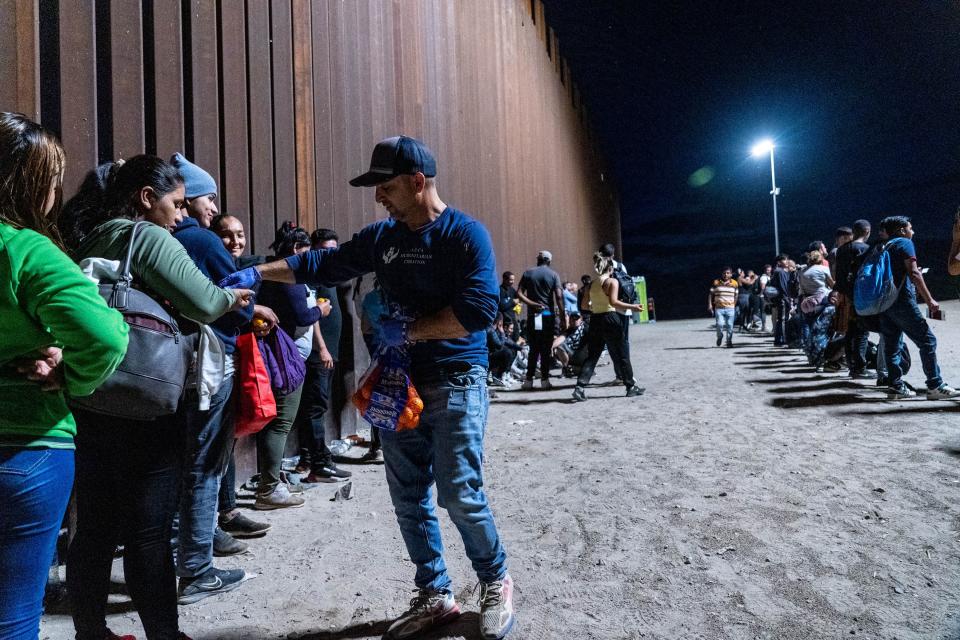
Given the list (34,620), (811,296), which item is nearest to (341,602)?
(34,620)

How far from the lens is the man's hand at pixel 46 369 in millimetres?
1346

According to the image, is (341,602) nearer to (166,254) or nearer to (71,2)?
(166,254)

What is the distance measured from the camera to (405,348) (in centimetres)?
238

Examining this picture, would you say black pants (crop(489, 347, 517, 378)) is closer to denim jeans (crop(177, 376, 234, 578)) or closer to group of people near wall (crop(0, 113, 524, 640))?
group of people near wall (crop(0, 113, 524, 640))

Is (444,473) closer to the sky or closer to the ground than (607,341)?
closer to the ground

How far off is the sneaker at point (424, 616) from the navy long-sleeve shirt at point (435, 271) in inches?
36.8

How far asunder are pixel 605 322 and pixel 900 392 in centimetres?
336

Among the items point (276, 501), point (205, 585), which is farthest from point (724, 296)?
point (205, 585)

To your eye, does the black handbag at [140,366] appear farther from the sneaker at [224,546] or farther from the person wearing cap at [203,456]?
the sneaker at [224,546]

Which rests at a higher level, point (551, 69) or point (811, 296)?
point (551, 69)

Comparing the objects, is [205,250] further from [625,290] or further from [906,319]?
[906,319]

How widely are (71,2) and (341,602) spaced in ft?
11.7

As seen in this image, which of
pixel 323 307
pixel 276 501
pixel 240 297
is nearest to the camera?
pixel 240 297

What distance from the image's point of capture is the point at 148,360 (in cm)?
182
